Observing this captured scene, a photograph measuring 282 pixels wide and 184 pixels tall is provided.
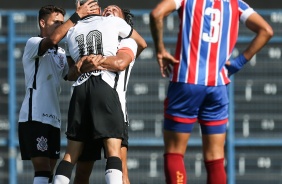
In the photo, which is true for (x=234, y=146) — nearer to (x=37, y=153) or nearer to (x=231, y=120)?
(x=231, y=120)

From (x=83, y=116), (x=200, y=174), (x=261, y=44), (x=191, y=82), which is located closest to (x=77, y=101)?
(x=83, y=116)

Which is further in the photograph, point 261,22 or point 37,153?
point 37,153

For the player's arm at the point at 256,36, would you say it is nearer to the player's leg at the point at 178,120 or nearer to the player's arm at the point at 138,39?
the player's leg at the point at 178,120

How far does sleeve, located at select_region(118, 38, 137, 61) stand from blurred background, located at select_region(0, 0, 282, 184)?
320 centimetres

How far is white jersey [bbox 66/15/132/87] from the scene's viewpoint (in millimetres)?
8539

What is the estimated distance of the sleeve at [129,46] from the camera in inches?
346

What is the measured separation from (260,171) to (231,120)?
2.17 ft

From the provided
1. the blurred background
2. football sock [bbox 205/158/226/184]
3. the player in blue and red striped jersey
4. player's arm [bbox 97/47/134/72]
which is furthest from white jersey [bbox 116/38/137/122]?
the blurred background

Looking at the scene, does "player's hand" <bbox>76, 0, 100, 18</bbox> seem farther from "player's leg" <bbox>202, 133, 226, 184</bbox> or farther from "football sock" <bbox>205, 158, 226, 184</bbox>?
"football sock" <bbox>205, 158, 226, 184</bbox>

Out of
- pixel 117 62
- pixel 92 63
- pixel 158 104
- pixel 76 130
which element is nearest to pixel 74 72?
pixel 92 63

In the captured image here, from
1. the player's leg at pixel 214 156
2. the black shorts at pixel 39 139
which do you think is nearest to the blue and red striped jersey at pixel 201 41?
the player's leg at pixel 214 156

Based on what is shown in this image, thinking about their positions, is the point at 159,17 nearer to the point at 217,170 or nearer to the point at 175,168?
the point at 175,168

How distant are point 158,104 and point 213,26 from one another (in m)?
4.20

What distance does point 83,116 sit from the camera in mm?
8422
